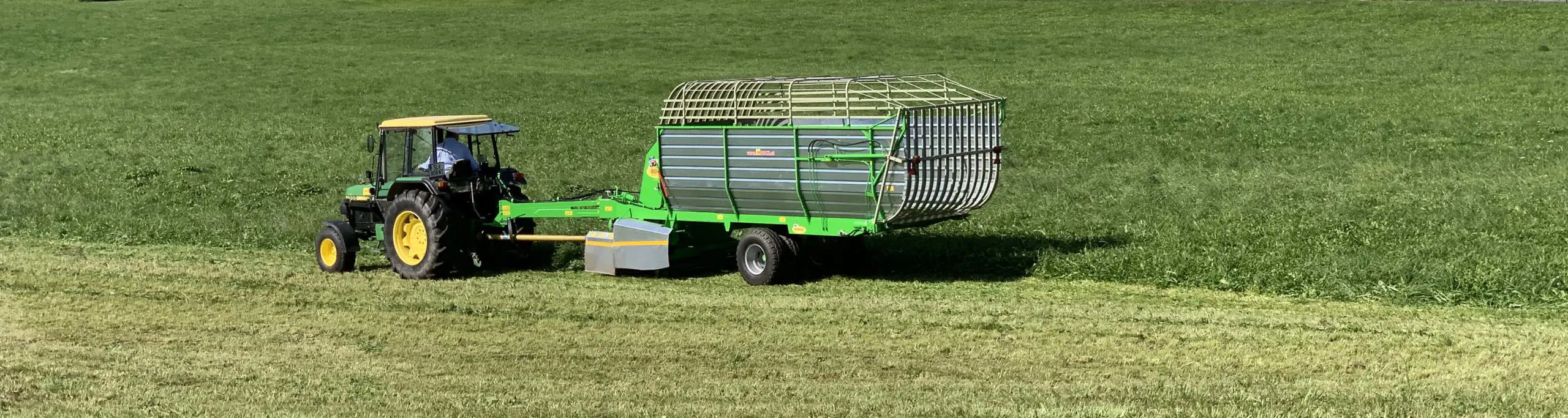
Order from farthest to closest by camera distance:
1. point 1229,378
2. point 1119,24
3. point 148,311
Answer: point 1119,24 < point 148,311 < point 1229,378

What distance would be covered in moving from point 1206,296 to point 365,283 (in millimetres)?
7782

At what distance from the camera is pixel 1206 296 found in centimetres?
1243

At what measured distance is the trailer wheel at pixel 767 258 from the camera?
13.5 meters

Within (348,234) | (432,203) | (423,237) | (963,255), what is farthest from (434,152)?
(963,255)

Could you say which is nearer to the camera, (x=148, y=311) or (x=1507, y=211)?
(x=148, y=311)

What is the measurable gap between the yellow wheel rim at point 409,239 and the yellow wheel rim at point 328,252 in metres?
0.87

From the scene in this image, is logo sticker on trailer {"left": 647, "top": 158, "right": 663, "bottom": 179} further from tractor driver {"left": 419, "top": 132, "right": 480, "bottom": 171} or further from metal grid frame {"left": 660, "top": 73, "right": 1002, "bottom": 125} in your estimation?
tractor driver {"left": 419, "top": 132, "right": 480, "bottom": 171}

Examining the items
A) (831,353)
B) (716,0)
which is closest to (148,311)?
(831,353)

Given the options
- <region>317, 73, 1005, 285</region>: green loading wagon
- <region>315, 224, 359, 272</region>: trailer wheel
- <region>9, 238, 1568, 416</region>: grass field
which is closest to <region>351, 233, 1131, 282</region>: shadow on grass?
<region>317, 73, 1005, 285</region>: green loading wagon

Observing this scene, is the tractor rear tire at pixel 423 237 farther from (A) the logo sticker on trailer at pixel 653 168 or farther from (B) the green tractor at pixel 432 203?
(A) the logo sticker on trailer at pixel 653 168

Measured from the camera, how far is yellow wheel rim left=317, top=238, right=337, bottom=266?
612 inches

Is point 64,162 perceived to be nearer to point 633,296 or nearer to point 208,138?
point 208,138

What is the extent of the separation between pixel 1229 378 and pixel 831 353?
2616mm

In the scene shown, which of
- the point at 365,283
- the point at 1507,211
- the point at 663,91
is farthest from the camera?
the point at 663,91
